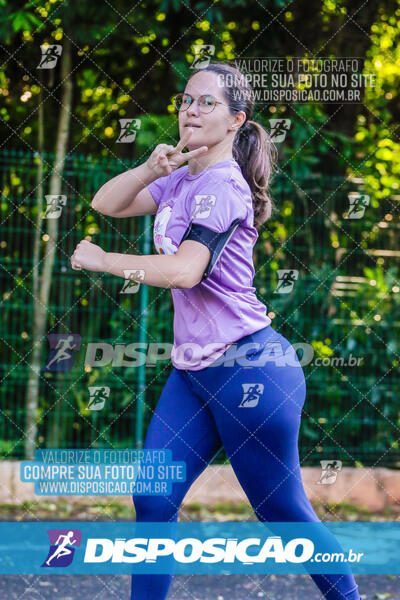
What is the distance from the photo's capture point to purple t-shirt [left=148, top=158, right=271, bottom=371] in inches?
101

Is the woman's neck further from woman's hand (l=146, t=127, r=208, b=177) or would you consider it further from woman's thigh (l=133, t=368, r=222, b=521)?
woman's thigh (l=133, t=368, r=222, b=521)

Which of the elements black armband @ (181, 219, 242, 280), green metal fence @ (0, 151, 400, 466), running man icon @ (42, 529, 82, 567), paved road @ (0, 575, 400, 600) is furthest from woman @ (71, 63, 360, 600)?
green metal fence @ (0, 151, 400, 466)

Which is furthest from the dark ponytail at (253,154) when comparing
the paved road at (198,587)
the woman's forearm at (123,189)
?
the paved road at (198,587)

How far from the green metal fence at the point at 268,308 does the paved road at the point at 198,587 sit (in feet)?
4.76

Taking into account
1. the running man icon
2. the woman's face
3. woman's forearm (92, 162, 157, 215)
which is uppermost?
the woman's face

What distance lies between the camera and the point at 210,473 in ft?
19.1

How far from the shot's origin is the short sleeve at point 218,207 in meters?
2.50

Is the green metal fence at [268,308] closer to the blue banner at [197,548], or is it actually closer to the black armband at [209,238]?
the blue banner at [197,548]

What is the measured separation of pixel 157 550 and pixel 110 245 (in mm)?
3249

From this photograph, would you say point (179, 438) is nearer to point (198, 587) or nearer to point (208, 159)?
point (208, 159)

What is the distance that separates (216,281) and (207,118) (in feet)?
1.77

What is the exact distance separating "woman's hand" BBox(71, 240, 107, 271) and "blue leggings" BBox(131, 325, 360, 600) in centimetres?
48

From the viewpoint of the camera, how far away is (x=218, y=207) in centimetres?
252

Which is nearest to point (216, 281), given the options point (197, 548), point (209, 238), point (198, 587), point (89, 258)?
point (209, 238)
